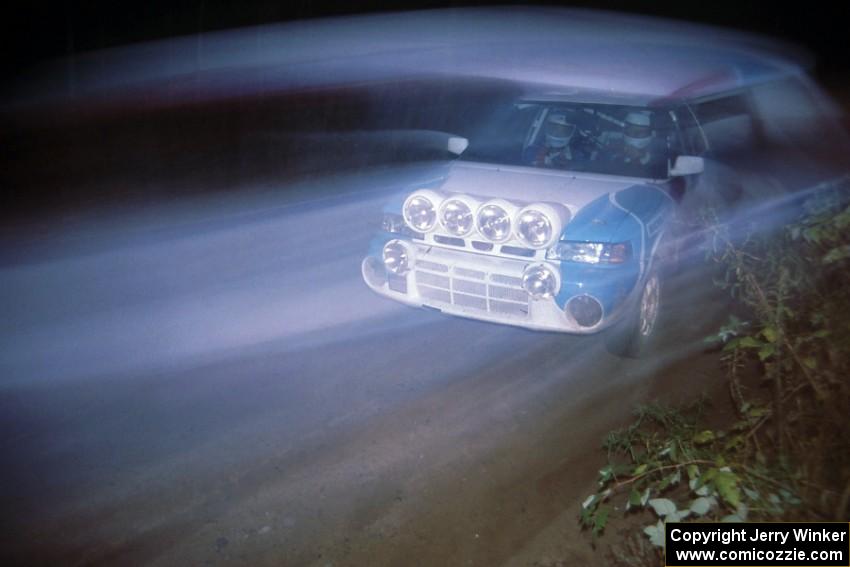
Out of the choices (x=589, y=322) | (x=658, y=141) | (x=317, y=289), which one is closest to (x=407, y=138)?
(x=317, y=289)

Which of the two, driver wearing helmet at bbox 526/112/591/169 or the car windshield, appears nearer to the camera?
the car windshield

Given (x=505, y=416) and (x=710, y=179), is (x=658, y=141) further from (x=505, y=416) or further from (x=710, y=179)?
(x=505, y=416)

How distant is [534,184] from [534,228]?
65 cm

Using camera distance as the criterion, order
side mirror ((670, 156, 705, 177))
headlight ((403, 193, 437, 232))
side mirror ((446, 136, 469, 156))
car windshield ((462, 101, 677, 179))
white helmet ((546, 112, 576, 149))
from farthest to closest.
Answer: side mirror ((446, 136, 469, 156)), white helmet ((546, 112, 576, 149)), car windshield ((462, 101, 677, 179)), side mirror ((670, 156, 705, 177)), headlight ((403, 193, 437, 232))

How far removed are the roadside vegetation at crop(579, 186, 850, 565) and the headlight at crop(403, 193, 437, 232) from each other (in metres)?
1.80

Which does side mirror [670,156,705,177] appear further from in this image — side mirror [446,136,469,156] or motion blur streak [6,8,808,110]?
motion blur streak [6,8,808,110]

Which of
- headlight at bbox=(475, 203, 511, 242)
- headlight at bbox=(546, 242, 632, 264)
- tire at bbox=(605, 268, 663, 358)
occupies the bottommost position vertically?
tire at bbox=(605, 268, 663, 358)

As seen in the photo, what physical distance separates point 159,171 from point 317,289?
4578 millimetres

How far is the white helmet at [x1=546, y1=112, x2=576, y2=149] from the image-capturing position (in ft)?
17.1

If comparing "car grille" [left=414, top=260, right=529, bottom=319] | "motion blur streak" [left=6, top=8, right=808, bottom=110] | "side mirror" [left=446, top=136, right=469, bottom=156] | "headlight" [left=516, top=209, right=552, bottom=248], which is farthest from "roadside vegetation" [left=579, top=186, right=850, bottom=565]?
"motion blur streak" [left=6, top=8, right=808, bottom=110]

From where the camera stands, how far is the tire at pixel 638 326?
448 cm

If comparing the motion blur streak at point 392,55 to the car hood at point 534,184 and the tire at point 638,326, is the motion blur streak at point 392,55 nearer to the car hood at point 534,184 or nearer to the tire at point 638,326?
the car hood at point 534,184

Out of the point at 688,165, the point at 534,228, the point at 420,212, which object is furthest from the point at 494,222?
the point at 688,165

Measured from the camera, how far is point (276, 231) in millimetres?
7551
